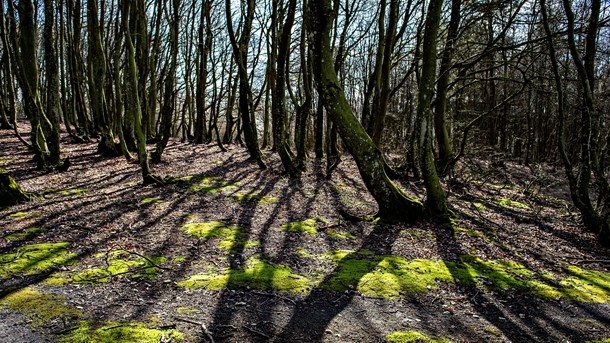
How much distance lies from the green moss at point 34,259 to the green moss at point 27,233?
0.44 meters

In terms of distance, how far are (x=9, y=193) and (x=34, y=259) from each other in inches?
128

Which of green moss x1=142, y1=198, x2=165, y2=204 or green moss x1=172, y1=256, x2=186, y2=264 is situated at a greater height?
green moss x1=142, y1=198, x2=165, y2=204

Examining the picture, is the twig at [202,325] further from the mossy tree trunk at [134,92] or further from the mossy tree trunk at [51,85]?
the mossy tree trunk at [51,85]

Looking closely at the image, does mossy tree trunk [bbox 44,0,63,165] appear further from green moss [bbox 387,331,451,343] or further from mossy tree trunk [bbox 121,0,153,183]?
green moss [bbox 387,331,451,343]

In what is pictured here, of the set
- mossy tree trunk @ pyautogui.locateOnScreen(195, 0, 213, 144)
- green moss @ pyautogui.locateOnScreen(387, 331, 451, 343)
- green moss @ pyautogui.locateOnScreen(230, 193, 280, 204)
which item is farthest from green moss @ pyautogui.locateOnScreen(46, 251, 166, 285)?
mossy tree trunk @ pyautogui.locateOnScreen(195, 0, 213, 144)

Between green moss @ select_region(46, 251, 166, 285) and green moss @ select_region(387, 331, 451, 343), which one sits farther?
green moss @ select_region(46, 251, 166, 285)

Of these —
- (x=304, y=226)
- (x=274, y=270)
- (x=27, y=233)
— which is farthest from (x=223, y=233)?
(x=27, y=233)

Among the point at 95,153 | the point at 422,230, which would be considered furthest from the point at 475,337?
the point at 95,153

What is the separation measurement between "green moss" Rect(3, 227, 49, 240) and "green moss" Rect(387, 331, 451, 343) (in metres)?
→ 5.63

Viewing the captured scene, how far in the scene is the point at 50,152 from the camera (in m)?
10.8

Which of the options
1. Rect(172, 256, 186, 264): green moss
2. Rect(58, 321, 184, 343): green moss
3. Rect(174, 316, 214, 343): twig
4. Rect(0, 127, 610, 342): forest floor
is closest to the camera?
Rect(58, 321, 184, 343): green moss

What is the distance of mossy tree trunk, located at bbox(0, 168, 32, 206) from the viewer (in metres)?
7.32

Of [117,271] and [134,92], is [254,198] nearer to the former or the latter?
[134,92]

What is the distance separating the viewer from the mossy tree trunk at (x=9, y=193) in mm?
7316
